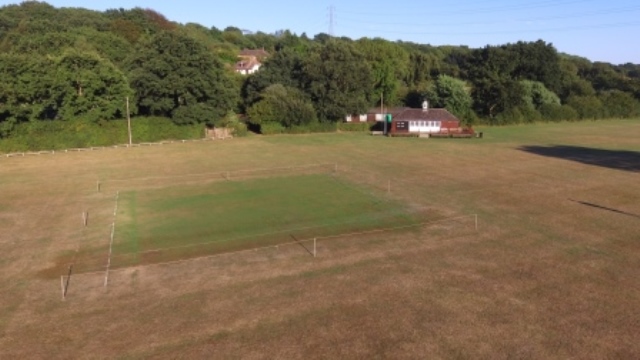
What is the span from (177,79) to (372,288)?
50.0 metres

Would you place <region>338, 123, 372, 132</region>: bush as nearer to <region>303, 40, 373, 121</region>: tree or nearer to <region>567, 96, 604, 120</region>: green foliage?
<region>303, 40, 373, 121</region>: tree

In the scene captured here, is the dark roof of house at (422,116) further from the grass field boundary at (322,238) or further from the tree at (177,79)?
the grass field boundary at (322,238)

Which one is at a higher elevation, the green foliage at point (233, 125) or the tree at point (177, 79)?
the tree at point (177, 79)

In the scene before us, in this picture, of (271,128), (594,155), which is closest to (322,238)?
(594,155)

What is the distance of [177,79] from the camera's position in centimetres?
6094

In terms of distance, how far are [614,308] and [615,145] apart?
49.0m

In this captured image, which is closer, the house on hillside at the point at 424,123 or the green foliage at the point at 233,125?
the green foliage at the point at 233,125

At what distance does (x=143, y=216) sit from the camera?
28656 millimetres

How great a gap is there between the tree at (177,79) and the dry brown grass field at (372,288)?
2827 cm

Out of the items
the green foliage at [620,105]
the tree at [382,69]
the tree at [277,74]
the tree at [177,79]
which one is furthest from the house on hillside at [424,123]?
the green foliage at [620,105]

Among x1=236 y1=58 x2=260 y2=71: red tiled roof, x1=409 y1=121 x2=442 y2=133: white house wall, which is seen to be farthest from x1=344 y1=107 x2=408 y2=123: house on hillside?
x1=236 y1=58 x2=260 y2=71: red tiled roof

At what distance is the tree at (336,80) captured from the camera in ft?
242

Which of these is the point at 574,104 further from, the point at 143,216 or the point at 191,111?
the point at 143,216

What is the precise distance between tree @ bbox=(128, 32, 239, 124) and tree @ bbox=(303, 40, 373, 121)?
16.0 meters
